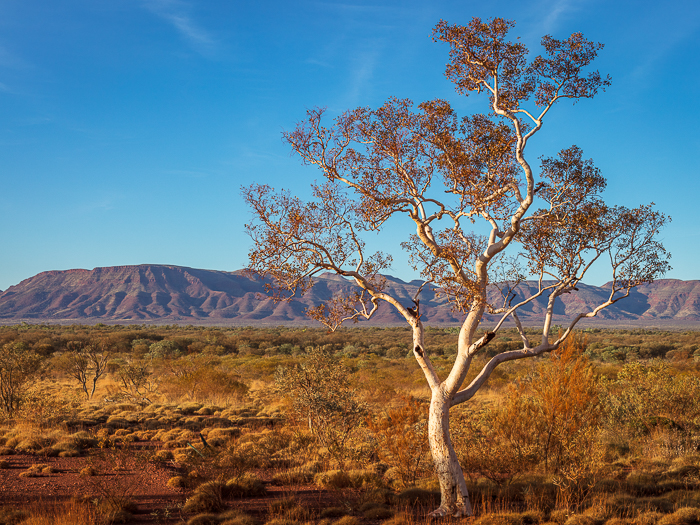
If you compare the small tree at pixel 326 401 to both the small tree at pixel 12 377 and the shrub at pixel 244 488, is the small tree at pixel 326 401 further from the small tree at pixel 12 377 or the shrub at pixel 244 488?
the small tree at pixel 12 377

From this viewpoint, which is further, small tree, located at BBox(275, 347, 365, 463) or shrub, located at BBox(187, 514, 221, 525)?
small tree, located at BBox(275, 347, 365, 463)

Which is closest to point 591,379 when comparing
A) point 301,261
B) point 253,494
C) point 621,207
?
point 621,207

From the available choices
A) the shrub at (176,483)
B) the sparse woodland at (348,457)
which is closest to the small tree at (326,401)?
the sparse woodland at (348,457)

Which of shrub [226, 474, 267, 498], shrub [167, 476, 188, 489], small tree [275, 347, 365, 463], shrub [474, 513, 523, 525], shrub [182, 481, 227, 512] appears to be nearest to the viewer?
shrub [474, 513, 523, 525]

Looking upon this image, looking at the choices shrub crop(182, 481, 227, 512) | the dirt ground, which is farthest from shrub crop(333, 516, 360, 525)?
shrub crop(182, 481, 227, 512)

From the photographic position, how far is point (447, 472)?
25.4 ft

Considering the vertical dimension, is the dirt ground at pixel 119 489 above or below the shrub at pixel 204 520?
below

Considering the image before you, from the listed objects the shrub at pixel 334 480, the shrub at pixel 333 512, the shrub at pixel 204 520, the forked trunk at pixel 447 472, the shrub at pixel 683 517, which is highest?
the forked trunk at pixel 447 472

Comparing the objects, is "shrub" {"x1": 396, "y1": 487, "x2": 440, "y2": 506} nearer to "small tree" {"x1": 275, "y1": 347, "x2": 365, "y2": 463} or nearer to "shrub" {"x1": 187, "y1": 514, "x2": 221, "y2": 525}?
"small tree" {"x1": 275, "y1": 347, "x2": 365, "y2": 463}

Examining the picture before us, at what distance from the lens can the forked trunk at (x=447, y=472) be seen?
769 centimetres

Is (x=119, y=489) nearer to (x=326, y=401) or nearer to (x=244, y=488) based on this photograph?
(x=244, y=488)

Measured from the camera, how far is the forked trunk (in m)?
7.69

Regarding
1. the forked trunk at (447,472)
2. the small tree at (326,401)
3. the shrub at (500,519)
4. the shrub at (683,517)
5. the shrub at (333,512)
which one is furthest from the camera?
the small tree at (326,401)

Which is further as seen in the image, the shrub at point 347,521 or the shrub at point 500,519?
the shrub at point 347,521
